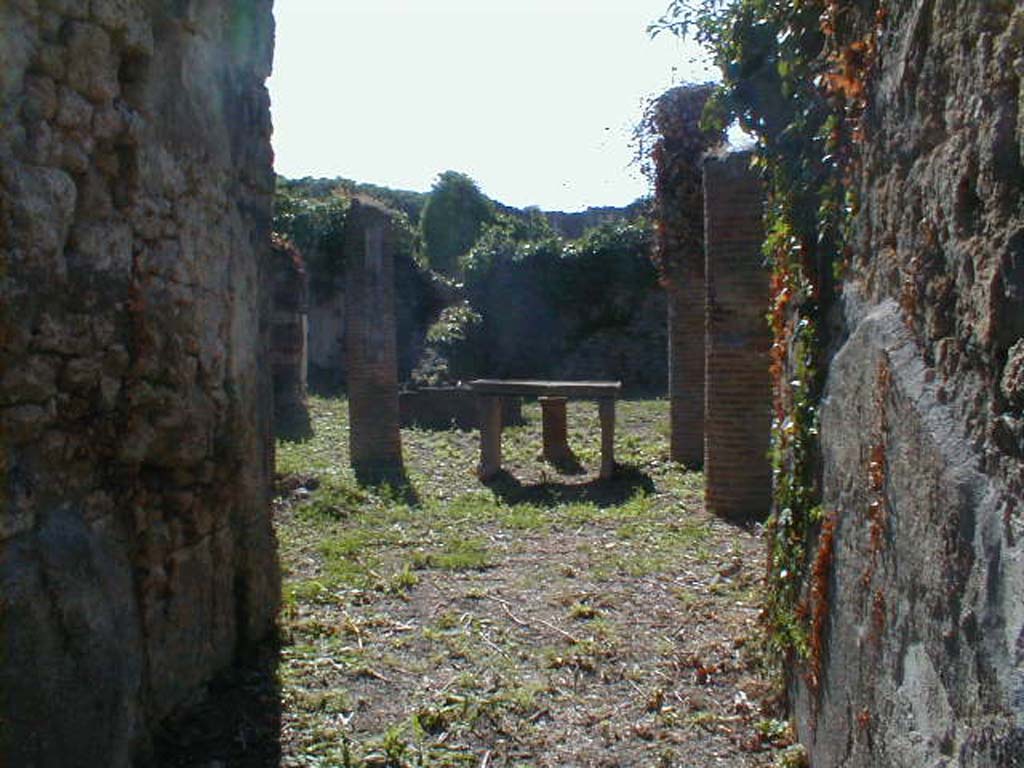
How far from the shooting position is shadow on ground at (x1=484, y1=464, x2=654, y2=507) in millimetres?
10852

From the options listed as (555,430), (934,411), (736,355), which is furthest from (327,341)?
(934,411)

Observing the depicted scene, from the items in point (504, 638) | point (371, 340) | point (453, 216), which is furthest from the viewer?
point (453, 216)

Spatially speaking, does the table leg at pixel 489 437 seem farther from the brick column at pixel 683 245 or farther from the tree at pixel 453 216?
the tree at pixel 453 216

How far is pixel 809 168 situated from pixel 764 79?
91cm

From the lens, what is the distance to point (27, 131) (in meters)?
3.42

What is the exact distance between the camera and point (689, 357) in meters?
12.0

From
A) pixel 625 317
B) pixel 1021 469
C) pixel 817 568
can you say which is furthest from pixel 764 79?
pixel 625 317

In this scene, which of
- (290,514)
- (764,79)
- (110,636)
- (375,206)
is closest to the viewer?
(110,636)

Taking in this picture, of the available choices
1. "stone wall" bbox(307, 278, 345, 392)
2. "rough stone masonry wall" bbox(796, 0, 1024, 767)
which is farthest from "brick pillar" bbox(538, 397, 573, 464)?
"stone wall" bbox(307, 278, 345, 392)

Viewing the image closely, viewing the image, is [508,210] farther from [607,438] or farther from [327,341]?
[607,438]

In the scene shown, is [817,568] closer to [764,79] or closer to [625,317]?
[764,79]

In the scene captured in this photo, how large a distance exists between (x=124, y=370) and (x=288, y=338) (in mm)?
13015

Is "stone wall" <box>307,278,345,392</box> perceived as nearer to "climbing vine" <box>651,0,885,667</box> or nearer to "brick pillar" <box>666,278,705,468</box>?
"brick pillar" <box>666,278,705,468</box>

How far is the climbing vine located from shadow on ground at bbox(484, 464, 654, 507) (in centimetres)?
583
